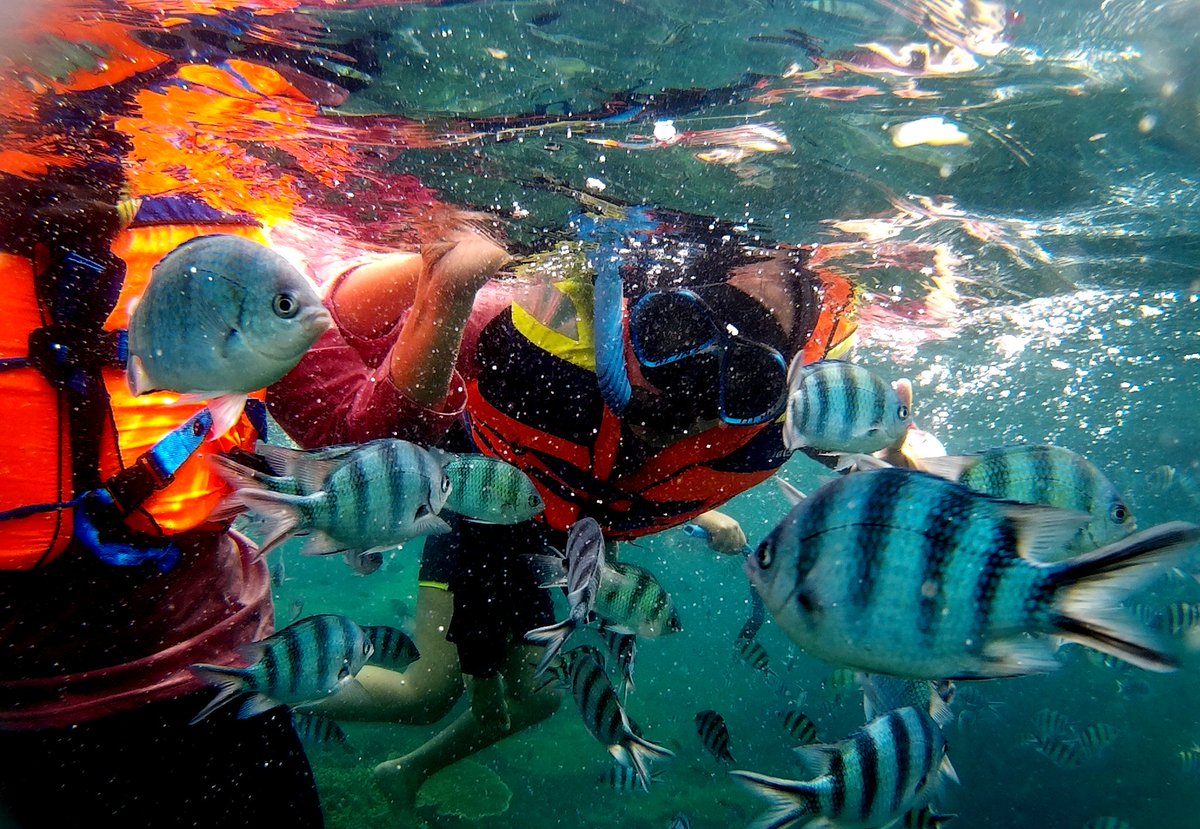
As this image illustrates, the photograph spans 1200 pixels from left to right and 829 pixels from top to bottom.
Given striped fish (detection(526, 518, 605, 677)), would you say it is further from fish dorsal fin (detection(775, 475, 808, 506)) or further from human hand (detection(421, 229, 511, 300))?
human hand (detection(421, 229, 511, 300))

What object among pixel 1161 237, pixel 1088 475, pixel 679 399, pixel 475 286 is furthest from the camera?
pixel 1161 237

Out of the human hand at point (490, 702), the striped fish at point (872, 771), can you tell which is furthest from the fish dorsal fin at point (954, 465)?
the human hand at point (490, 702)

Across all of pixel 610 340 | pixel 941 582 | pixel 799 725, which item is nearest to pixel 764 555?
pixel 941 582

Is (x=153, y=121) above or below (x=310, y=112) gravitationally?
below

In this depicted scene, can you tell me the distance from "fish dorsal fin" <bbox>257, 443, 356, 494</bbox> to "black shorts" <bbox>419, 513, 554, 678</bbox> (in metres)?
3.94

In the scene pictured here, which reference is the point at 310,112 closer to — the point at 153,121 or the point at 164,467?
the point at 153,121

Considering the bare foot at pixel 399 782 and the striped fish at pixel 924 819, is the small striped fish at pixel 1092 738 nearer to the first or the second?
the striped fish at pixel 924 819

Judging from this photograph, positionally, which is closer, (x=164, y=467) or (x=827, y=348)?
(x=164, y=467)

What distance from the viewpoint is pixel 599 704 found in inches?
173

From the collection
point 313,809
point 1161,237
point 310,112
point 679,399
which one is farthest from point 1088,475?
point 1161,237

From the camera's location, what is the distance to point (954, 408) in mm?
26297

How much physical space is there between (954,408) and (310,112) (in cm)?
2753

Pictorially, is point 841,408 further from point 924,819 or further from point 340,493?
point 924,819

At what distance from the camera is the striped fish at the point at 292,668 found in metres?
2.97
